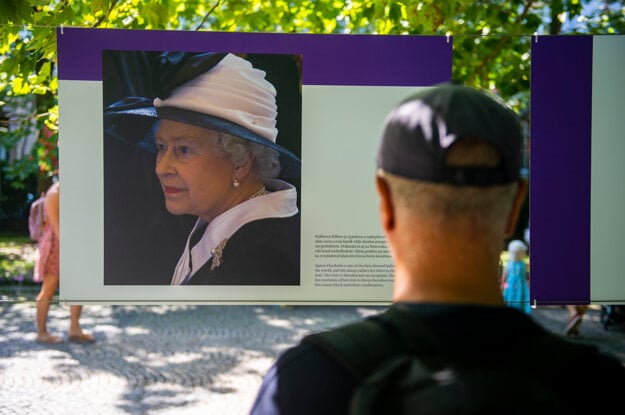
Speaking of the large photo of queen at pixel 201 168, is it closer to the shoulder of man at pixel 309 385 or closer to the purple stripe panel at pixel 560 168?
the purple stripe panel at pixel 560 168

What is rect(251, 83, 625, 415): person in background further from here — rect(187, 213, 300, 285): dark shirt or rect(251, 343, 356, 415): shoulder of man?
rect(187, 213, 300, 285): dark shirt

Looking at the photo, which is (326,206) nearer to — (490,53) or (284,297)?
(284,297)

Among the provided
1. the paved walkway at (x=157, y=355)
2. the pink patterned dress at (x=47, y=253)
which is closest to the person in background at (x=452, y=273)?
A: the paved walkway at (x=157, y=355)

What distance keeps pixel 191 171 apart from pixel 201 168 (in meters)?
0.05

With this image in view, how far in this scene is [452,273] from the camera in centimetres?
125

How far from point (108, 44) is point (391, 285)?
166 cm

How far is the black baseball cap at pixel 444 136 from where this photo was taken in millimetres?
1219

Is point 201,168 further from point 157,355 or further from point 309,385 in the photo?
point 157,355

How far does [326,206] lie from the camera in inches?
126

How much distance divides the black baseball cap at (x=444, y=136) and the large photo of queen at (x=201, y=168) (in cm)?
191

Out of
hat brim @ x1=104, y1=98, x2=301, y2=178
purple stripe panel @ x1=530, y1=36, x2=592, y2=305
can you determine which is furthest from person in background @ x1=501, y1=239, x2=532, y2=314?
hat brim @ x1=104, y1=98, x2=301, y2=178

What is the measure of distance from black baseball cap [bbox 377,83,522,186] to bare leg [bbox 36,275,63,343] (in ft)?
25.5

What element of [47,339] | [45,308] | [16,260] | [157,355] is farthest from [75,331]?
[16,260]

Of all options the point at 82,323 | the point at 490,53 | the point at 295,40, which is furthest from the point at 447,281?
the point at 82,323
